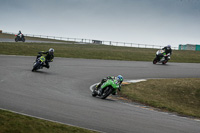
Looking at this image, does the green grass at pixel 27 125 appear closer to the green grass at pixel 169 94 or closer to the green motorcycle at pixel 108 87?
the green motorcycle at pixel 108 87

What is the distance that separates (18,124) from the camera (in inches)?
290

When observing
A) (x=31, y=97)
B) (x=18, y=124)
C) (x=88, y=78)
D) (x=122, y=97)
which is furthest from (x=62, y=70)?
(x=18, y=124)

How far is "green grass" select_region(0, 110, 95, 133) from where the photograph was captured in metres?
6.97

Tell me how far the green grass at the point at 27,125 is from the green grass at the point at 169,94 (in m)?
6.71

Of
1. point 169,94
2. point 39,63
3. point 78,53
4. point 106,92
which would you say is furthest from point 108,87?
point 78,53

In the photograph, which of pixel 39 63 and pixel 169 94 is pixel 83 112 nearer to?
pixel 169 94

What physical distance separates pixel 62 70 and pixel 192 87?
8482 millimetres

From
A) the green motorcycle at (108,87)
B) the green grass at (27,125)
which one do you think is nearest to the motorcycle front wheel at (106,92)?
the green motorcycle at (108,87)

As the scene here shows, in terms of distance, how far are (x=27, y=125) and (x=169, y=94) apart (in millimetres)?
11213

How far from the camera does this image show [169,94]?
56.7ft

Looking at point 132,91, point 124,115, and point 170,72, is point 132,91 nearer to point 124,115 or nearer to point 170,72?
point 124,115

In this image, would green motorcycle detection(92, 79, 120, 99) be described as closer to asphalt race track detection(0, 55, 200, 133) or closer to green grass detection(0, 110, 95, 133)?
asphalt race track detection(0, 55, 200, 133)

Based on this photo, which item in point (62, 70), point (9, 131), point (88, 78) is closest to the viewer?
point (9, 131)

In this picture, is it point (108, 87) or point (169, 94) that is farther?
point (169, 94)
